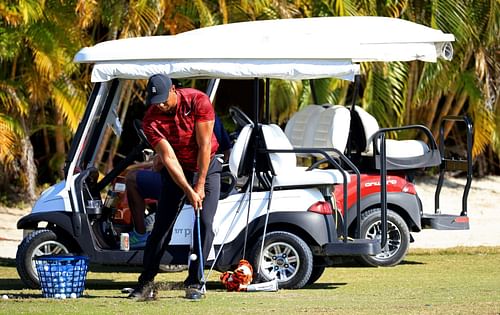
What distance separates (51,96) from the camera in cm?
1546

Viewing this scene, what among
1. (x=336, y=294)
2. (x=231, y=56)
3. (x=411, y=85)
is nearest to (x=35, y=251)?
(x=231, y=56)

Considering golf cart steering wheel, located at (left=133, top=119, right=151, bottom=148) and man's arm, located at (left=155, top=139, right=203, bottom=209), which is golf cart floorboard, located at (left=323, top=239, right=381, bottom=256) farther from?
golf cart steering wheel, located at (left=133, top=119, right=151, bottom=148)

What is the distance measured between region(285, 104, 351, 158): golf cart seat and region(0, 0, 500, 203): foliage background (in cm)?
268

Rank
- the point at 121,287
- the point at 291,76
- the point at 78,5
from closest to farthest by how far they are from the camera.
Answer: the point at 291,76 < the point at 121,287 < the point at 78,5

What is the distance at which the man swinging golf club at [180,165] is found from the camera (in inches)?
359

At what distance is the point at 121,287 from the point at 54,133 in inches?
286

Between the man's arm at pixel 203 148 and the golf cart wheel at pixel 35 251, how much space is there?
5.67 feet

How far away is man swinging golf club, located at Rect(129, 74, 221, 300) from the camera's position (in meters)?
9.12

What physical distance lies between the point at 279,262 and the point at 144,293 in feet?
4.67

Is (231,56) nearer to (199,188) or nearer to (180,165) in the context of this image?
(180,165)

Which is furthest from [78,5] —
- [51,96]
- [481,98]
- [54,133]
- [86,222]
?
[481,98]

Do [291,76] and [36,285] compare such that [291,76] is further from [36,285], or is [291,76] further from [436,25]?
[436,25]

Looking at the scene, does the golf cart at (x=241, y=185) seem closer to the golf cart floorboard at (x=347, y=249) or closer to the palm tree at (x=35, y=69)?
the golf cart floorboard at (x=347, y=249)

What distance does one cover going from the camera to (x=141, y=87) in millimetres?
17281
